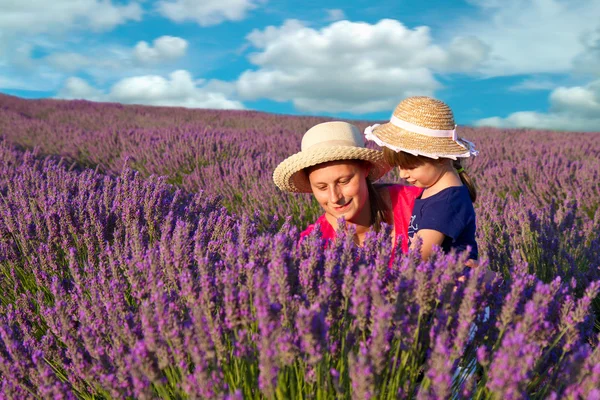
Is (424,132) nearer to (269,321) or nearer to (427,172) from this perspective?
(427,172)

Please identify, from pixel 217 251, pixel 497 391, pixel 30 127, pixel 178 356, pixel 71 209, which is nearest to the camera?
pixel 497 391

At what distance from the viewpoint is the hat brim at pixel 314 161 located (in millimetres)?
2224

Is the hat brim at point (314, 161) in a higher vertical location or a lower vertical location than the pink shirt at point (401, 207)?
higher

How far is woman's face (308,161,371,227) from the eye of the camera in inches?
90.9

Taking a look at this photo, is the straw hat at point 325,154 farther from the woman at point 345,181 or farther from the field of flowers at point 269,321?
the field of flowers at point 269,321

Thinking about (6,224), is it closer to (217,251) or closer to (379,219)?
(217,251)

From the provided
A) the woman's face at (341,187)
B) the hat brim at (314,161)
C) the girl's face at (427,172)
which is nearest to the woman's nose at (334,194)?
the woman's face at (341,187)

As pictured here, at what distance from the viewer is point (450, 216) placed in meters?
2.10

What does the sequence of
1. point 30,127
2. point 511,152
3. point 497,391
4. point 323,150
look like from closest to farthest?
point 497,391
point 323,150
point 511,152
point 30,127

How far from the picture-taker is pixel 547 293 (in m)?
1.21

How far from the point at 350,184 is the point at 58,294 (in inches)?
50.8

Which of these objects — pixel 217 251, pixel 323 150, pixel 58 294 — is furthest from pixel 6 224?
pixel 323 150

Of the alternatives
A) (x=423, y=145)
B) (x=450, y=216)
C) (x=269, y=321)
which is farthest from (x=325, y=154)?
(x=269, y=321)

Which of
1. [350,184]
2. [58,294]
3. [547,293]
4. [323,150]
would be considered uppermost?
[323,150]
